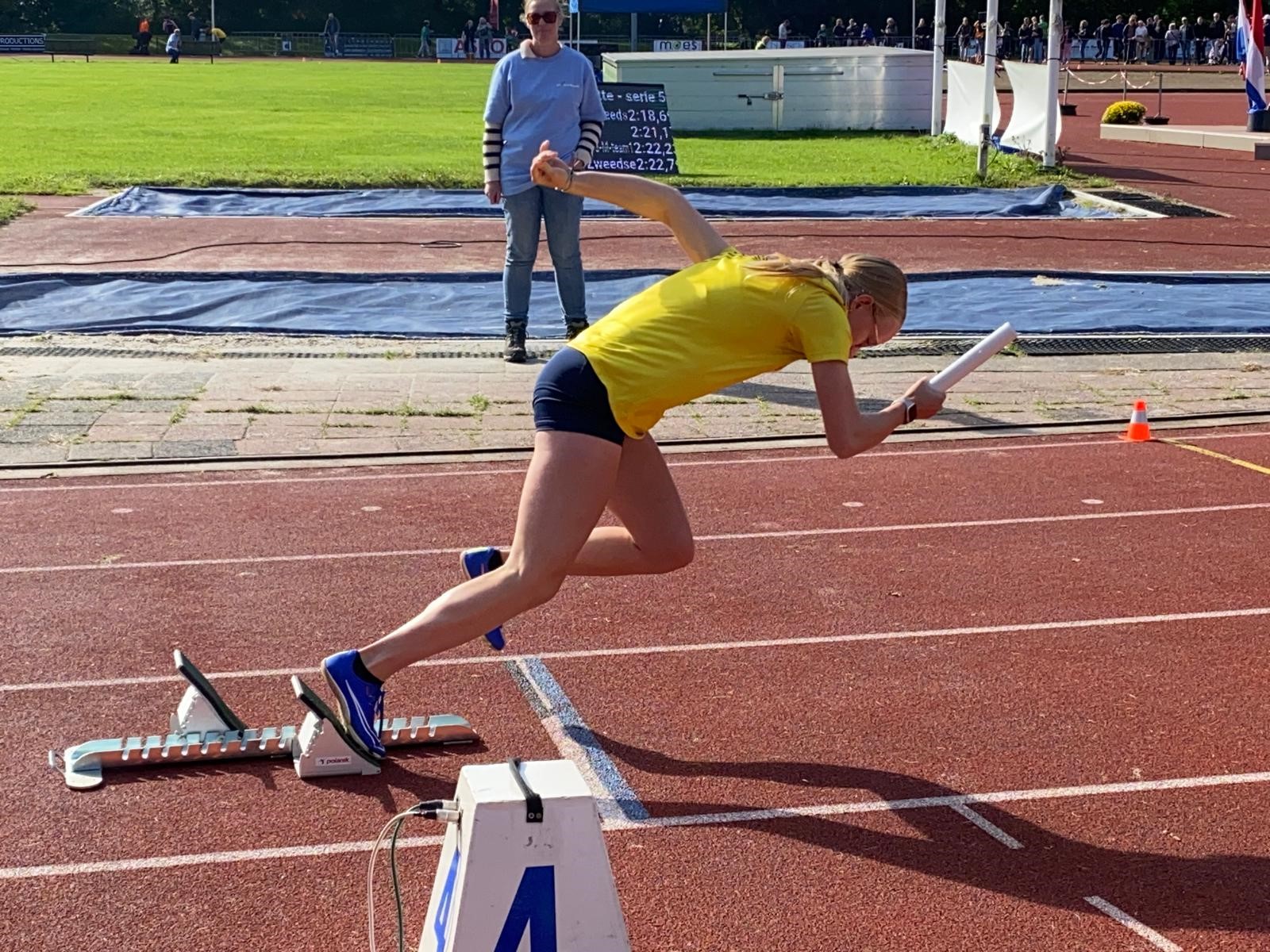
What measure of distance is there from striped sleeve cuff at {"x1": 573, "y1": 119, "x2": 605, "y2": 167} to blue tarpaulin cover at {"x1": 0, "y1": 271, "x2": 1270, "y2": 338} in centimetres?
204

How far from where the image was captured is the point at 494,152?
10422mm

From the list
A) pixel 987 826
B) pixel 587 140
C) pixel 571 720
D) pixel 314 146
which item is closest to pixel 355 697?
pixel 571 720

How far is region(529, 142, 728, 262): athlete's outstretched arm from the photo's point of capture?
4.66m

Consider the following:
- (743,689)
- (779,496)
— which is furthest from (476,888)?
(779,496)

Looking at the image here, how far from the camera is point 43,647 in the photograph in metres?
5.82

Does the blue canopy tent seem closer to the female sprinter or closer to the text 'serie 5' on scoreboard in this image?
the text 'serie 5' on scoreboard

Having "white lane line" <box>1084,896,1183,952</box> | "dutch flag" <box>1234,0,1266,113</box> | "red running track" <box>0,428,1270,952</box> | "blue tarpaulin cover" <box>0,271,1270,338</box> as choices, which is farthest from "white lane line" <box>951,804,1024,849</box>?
"dutch flag" <box>1234,0,1266,113</box>

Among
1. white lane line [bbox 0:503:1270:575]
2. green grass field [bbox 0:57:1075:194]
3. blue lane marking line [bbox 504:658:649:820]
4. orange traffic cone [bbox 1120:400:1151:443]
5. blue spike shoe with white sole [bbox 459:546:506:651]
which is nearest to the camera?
blue lane marking line [bbox 504:658:649:820]

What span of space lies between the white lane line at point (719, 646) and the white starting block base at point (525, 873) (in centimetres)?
244

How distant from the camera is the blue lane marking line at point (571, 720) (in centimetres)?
459

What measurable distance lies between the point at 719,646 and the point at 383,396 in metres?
4.80

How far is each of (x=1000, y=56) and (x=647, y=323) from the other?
2433 inches

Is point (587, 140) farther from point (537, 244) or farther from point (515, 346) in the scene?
point (515, 346)

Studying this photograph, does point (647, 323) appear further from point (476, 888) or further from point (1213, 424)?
point (1213, 424)
